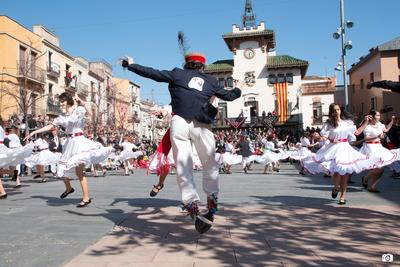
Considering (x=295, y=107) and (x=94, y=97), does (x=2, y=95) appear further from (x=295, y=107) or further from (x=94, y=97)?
(x=295, y=107)

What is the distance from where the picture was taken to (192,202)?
4957mm

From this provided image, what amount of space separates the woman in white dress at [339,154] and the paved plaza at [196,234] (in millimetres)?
577

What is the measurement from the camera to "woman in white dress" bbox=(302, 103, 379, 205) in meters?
7.67

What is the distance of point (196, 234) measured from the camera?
5.00 m

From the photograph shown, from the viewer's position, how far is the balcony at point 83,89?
1763 inches

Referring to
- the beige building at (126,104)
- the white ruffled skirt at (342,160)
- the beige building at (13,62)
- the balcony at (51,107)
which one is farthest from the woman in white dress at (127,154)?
the beige building at (126,104)

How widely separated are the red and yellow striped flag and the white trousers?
41093 mm

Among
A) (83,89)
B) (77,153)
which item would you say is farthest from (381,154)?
(83,89)

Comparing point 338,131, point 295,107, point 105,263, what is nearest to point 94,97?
point 295,107

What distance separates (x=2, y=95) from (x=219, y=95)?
98.7 ft

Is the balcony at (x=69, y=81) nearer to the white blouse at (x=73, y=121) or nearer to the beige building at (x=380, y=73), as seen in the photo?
the beige building at (x=380, y=73)

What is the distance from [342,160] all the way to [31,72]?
1270 inches

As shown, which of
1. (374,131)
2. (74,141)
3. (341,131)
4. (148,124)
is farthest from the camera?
(148,124)

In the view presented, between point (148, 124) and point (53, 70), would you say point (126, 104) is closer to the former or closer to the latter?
point (148, 124)
